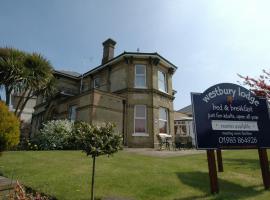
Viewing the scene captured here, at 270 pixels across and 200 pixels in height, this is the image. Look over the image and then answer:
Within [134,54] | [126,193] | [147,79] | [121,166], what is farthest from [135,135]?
[126,193]

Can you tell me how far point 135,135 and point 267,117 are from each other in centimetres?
1173

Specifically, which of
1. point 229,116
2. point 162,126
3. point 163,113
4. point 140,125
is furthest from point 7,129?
point 163,113

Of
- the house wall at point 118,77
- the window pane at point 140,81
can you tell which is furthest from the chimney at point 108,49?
the window pane at point 140,81

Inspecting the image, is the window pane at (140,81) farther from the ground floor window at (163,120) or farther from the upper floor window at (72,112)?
the upper floor window at (72,112)

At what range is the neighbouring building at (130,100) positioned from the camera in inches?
701

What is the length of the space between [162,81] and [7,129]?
585 inches

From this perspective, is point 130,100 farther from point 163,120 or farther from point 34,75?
point 34,75

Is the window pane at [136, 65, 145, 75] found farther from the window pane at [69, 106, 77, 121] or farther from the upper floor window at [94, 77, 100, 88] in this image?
the window pane at [69, 106, 77, 121]

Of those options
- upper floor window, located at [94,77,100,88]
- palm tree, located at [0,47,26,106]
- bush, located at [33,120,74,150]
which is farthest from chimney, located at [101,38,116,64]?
bush, located at [33,120,74,150]

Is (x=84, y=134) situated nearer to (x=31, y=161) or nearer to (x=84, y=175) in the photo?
(x=84, y=175)

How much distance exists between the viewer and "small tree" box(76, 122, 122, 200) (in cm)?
542

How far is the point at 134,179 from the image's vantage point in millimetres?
6820

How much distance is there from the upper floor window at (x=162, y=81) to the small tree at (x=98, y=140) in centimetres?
1544

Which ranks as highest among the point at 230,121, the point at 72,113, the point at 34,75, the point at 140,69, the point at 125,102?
the point at 140,69
